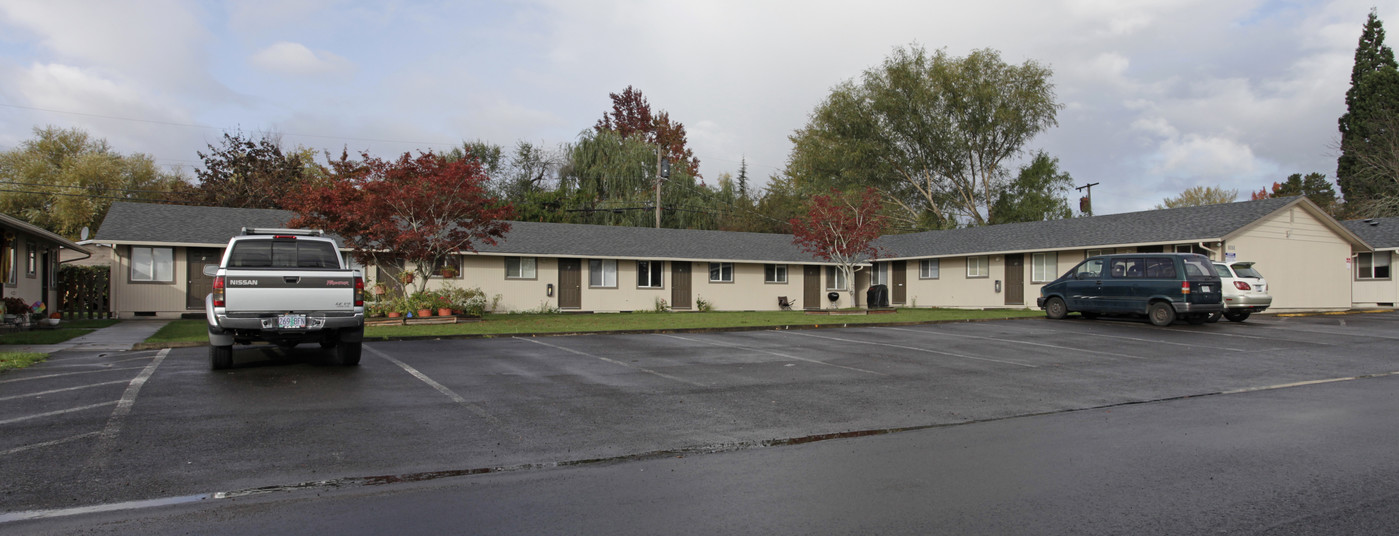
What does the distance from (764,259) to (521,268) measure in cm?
1006

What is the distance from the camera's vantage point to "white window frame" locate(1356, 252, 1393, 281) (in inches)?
1163

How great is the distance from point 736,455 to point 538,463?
1.56m

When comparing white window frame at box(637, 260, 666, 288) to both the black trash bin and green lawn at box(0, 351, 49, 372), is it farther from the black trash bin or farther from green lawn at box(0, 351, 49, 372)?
green lawn at box(0, 351, 49, 372)

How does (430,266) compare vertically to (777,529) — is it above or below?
above

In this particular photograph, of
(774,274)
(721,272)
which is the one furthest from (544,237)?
(774,274)

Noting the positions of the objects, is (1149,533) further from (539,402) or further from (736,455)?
(539,402)

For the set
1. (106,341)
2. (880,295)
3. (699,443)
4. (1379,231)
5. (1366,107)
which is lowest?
(699,443)

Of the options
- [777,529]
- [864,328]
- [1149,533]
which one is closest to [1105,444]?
[1149,533]

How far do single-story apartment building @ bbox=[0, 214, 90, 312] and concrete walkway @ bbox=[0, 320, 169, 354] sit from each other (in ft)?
7.27

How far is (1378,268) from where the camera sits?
29.8 meters

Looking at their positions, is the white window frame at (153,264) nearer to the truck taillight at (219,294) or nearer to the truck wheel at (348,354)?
the truck wheel at (348,354)

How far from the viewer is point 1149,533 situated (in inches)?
168

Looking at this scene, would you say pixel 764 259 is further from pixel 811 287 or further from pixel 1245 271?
pixel 1245 271

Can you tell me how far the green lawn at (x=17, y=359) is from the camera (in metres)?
10.6
